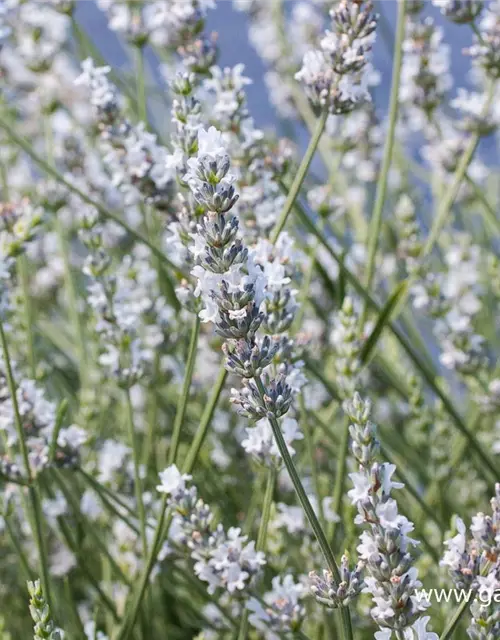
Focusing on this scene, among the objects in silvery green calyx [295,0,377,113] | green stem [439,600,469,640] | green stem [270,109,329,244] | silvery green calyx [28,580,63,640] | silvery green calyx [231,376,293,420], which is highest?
silvery green calyx [295,0,377,113]

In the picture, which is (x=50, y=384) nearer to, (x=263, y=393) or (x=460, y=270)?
(x=460, y=270)

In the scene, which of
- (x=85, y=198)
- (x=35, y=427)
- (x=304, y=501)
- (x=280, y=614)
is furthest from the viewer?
(x=85, y=198)

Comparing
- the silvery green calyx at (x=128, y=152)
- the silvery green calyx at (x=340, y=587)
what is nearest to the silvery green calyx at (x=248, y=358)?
the silvery green calyx at (x=340, y=587)

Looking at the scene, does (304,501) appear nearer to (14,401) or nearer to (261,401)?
(261,401)

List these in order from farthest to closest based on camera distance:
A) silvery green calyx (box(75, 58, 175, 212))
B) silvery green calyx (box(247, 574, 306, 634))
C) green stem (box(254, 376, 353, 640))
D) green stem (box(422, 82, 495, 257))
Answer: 1. green stem (box(422, 82, 495, 257))
2. silvery green calyx (box(75, 58, 175, 212))
3. silvery green calyx (box(247, 574, 306, 634))
4. green stem (box(254, 376, 353, 640))

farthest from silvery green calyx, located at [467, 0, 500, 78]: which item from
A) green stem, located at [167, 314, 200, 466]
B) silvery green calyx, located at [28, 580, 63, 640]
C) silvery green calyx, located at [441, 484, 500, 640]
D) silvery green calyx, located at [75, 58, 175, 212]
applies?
silvery green calyx, located at [28, 580, 63, 640]

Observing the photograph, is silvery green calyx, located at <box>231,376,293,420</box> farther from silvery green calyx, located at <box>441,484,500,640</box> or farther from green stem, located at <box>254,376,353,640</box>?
silvery green calyx, located at <box>441,484,500,640</box>

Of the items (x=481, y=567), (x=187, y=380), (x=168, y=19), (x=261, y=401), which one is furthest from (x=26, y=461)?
(x=168, y=19)
